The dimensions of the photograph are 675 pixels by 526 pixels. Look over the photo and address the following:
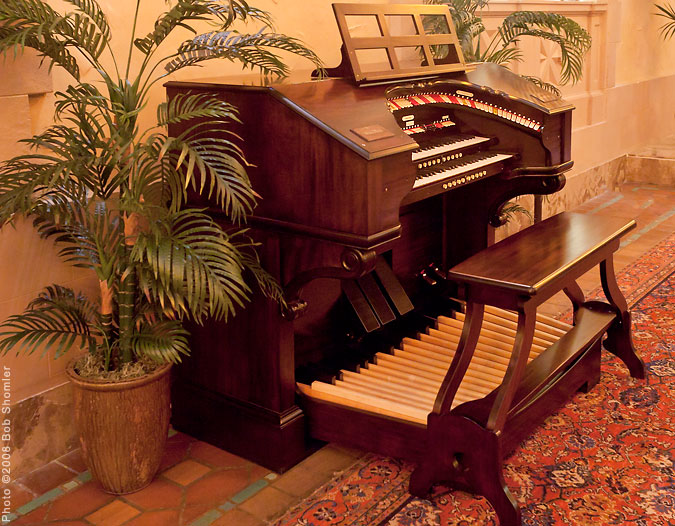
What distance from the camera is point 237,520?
2531mm

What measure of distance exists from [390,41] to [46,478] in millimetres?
2079

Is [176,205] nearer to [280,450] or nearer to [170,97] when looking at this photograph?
[170,97]

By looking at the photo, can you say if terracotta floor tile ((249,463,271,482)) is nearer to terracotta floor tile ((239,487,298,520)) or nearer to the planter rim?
terracotta floor tile ((239,487,298,520))

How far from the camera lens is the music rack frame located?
9.33 feet

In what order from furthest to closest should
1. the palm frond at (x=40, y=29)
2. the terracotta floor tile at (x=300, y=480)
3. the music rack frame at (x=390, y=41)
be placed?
the music rack frame at (x=390, y=41) < the terracotta floor tile at (x=300, y=480) < the palm frond at (x=40, y=29)

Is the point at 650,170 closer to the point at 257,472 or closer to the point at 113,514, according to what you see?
the point at 257,472

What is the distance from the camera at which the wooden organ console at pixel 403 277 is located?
247 centimetres

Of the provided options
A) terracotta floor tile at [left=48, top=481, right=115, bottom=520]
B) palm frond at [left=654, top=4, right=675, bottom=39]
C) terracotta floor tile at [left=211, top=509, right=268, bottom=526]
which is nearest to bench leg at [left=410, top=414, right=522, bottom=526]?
terracotta floor tile at [left=211, top=509, right=268, bottom=526]

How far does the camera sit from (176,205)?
2.45 meters

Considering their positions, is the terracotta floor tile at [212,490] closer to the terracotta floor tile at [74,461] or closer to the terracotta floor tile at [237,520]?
the terracotta floor tile at [237,520]

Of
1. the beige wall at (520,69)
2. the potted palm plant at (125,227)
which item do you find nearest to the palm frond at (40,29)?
the potted palm plant at (125,227)

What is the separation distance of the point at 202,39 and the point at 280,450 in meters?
1.47

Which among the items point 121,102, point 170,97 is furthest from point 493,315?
point 121,102

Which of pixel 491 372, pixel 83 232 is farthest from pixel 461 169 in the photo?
pixel 83 232
